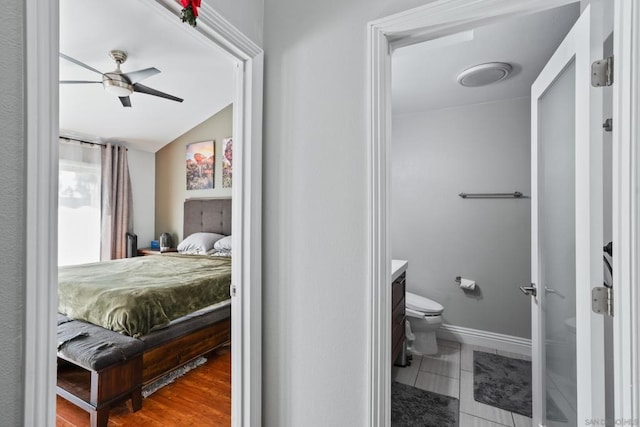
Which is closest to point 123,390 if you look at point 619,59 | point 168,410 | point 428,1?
point 168,410

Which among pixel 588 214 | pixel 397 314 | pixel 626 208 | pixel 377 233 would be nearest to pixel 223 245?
pixel 397 314

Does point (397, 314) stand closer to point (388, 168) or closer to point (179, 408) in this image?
point (388, 168)

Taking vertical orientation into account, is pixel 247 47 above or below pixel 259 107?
above

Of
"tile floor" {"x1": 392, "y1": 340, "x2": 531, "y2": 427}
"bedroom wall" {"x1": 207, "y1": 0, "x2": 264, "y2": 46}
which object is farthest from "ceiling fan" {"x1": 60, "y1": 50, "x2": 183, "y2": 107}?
"tile floor" {"x1": 392, "y1": 340, "x2": 531, "y2": 427}

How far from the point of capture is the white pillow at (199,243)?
4234mm

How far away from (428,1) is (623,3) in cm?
55

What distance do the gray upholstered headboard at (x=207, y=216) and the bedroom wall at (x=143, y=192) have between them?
83 cm

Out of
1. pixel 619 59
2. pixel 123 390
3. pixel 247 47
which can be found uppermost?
pixel 247 47

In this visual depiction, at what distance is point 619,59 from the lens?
841mm

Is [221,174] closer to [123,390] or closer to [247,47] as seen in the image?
[123,390]

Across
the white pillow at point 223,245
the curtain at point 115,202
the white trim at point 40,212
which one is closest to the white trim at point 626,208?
the white trim at point 40,212

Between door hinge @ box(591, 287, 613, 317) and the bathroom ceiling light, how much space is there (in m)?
1.77

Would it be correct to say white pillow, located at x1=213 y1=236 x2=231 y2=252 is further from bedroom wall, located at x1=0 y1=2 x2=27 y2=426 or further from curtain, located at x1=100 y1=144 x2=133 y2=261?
bedroom wall, located at x1=0 y1=2 x2=27 y2=426

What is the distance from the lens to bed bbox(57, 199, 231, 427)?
175cm
